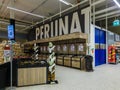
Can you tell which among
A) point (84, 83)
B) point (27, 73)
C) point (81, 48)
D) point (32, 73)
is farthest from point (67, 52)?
point (27, 73)

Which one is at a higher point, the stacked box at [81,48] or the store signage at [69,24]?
the store signage at [69,24]

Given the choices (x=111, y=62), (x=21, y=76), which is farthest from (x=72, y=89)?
(x=111, y=62)

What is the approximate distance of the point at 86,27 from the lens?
8.05 m

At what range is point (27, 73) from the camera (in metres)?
4.39

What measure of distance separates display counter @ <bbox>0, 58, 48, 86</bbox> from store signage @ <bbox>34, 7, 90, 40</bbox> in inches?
185

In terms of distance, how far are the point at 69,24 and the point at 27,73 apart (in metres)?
6.04

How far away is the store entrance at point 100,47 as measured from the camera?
31.5 feet

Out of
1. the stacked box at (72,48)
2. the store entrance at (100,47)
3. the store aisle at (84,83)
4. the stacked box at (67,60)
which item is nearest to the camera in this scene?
the store aisle at (84,83)

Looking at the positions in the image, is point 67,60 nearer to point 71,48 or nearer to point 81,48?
point 71,48

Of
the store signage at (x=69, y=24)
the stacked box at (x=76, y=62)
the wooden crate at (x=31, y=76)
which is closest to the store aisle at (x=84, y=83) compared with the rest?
the wooden crate at (x=31, y=76)

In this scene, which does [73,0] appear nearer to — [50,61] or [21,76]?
[50,61]

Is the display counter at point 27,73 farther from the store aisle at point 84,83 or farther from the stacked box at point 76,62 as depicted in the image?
the stacked box at point 76,62

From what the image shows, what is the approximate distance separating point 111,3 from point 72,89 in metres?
7.41

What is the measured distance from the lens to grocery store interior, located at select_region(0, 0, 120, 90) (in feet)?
14.1
